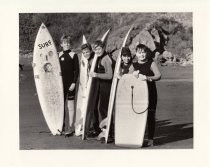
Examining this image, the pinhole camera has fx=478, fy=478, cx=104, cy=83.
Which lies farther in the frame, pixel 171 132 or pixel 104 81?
pixel 171 132

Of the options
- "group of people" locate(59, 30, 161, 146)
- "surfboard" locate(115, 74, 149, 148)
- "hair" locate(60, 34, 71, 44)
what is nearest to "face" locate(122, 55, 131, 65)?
"group of people" locate(59, 30, 161, 146)

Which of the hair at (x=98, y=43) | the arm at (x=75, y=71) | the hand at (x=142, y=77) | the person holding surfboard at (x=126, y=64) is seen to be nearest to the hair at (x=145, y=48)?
the person holding surfboard at (x=126, y=64)

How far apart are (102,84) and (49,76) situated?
545 mm

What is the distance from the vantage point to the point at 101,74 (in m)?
4.30

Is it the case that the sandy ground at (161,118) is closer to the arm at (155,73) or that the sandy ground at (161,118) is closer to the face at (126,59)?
the arm at (155,73)

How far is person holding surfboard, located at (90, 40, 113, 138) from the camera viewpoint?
14.1 ft

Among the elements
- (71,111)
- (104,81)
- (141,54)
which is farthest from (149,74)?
(71,111)

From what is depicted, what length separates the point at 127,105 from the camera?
14.2ft

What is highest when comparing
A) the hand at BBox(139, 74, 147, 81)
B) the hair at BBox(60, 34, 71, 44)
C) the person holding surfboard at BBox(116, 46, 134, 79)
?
the hair at BBox(60, 34, 71, 44)

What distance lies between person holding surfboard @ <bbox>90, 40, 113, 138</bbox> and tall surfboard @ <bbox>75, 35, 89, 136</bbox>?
→ 123 mm

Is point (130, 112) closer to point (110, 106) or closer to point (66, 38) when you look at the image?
point (110, 106)

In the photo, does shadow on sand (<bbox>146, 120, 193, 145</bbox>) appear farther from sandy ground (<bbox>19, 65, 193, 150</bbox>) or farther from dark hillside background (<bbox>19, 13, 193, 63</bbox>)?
dark hillside background (<bbox>19, 13, 193, 63</bbox>)
